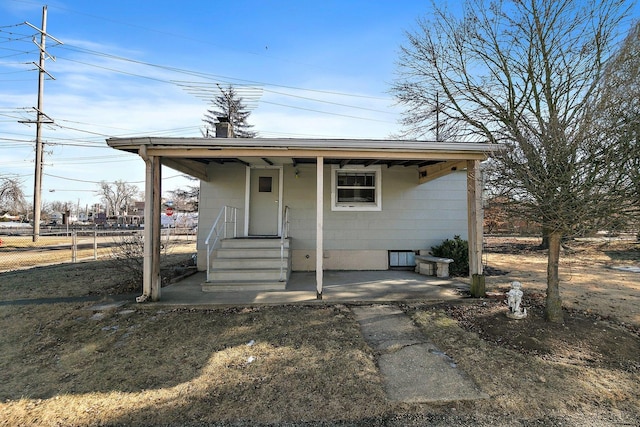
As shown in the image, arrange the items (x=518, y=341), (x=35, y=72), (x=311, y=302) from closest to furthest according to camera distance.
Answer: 1. (x=518, y=341)
2. (x=311, y=302)
3. (x=35, y=72)

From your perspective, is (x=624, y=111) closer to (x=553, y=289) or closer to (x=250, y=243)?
(x=553, y=289)

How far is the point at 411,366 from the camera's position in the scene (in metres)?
3.09

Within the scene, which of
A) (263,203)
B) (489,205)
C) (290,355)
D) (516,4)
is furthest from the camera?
(516,4)

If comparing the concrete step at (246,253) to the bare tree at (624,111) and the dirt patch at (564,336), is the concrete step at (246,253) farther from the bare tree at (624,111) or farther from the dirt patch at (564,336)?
the bare tree at (624,111)

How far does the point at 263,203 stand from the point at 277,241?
1.61 m

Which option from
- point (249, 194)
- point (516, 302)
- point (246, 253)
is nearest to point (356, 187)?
point (249, 194)

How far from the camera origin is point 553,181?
11.5ft

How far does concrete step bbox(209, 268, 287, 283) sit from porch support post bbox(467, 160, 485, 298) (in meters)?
3.65

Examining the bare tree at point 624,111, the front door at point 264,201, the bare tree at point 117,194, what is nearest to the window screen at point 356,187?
the front door at point 264,201

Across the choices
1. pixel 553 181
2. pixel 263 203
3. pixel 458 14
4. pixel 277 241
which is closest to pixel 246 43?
pixel 263 203

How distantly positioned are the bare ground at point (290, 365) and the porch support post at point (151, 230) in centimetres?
40

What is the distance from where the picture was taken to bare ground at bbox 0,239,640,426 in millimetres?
2365

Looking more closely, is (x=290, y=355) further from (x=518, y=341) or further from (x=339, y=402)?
(x=518, y=341)

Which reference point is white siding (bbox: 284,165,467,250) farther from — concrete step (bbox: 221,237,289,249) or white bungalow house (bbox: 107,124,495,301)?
concrete step (bbox: 221,237,289,249)
